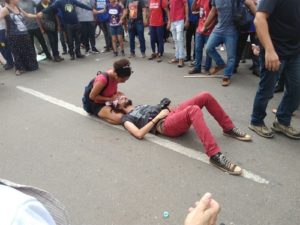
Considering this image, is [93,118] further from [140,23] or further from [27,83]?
[140,23]

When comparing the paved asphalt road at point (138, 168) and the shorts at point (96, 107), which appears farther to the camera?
the shorts at point (96, 107)

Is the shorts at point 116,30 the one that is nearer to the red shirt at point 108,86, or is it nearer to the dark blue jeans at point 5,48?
the dark blue jeans at point 5,48

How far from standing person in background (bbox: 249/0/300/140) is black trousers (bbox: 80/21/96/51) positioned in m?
5.72

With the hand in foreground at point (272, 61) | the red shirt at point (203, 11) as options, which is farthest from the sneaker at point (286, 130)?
the red shirt at point (203, 11)

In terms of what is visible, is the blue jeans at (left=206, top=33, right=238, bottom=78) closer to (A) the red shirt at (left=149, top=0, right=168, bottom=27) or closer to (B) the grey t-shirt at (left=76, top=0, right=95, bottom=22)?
(A) the red shirt at (left=149, top=0, right=168, bottom=27)

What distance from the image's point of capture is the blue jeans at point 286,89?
3.30 metres

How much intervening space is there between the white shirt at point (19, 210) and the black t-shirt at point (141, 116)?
9.83 ft

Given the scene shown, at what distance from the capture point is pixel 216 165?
127 inches

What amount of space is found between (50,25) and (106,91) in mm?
4332

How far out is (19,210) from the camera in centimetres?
80

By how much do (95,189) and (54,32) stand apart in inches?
231

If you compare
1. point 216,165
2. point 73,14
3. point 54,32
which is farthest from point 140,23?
point 216,165

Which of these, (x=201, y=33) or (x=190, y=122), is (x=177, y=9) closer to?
(x=201, y=33)

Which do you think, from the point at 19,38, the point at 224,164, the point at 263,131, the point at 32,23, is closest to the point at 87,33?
the point at 32,23
